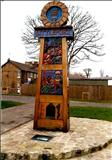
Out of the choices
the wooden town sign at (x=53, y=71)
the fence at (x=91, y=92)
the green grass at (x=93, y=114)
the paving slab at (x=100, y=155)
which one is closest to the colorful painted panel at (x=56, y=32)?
the wooden town sign at (x=53, y=71)

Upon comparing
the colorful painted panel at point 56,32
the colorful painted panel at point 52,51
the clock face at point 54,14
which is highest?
the clock face at point 54,14

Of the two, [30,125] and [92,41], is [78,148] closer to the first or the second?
[30,125]

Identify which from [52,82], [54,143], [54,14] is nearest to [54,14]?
[54,14]

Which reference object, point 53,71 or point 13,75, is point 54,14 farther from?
point 13,75

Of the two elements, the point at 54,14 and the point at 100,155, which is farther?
the point at 54,14

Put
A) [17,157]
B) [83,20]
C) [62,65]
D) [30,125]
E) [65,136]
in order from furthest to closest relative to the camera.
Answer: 1. [83,20]
2. [30,125]
3. [62,65]
4. [65,136]
5. [17,157]

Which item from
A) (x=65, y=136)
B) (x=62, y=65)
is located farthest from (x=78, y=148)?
(x=62, y=65)

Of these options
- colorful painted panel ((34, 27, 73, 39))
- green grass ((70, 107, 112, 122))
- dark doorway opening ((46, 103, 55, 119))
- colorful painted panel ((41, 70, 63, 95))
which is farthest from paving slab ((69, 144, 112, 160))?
green grass ((70, 107, 112, 122))

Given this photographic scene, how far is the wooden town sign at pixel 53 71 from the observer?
27.8 feet

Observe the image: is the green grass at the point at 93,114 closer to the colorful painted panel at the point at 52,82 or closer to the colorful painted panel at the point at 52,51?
the colorful painted panel at the point at 52,82

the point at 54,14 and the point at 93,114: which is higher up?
the point at 54,14

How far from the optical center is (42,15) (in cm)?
885

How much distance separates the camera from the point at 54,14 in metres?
8.77

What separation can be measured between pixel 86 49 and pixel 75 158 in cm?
2530
